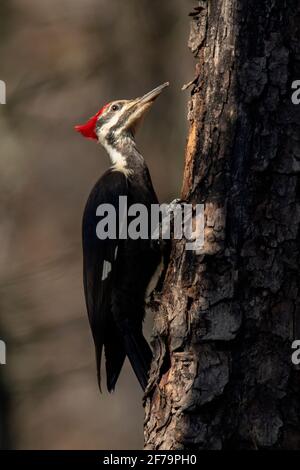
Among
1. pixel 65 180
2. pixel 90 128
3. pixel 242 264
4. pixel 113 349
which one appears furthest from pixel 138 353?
pixel 65 180

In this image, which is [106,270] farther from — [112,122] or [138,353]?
[112,122]

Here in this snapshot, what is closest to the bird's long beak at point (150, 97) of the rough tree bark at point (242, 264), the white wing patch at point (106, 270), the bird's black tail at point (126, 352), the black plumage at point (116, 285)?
the black plumage at point (116, 285)

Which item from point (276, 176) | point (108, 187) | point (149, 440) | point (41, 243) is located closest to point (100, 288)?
point (108, 187)

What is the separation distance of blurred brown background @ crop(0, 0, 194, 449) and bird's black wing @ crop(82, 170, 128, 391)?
6.33ft

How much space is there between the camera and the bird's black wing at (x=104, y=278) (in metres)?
4.31

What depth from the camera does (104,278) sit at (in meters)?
4.32

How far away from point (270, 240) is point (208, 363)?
476 millimetres

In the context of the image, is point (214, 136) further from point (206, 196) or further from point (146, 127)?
point (146, 127)

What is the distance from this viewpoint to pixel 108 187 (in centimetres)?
437

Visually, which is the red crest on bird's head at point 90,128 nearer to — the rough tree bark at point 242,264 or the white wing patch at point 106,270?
the white wing patch at point 106,270

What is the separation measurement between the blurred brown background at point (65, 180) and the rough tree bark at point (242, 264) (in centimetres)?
311

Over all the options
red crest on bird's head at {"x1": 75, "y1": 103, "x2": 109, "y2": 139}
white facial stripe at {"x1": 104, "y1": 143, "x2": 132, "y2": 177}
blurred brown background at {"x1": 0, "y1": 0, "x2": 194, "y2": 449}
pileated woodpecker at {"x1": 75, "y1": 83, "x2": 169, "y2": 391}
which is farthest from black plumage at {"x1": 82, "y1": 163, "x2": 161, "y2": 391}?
blurred brown background at {"x1": 0, "y1": 0, "x2": 194, "y2": 449}

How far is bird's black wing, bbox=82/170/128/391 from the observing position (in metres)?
4.31

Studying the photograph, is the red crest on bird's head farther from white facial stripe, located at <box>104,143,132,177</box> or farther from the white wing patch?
the white wing patch
